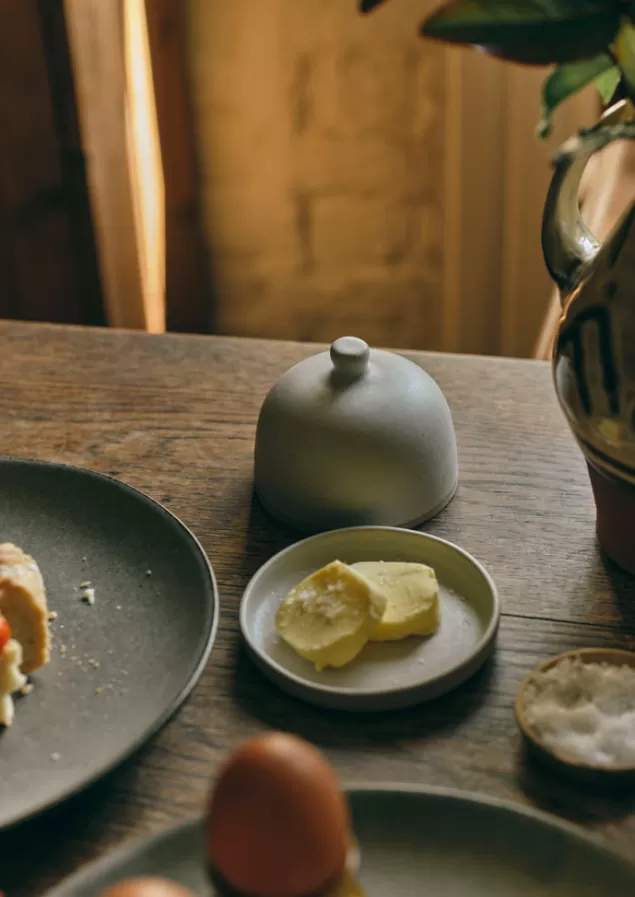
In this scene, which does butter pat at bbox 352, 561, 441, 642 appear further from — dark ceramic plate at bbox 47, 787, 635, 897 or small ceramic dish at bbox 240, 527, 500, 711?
dark ceramic plate at bbox 47, 787, 635, 897

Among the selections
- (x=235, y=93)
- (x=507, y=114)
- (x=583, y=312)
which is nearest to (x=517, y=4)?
(x=583, y=312)

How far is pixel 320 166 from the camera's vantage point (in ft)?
5.51

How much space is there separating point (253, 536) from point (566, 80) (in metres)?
0.36

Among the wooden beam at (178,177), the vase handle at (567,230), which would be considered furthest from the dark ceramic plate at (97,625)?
the wooden beam at (178,177)

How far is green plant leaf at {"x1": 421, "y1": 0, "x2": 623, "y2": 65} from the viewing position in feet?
1.53

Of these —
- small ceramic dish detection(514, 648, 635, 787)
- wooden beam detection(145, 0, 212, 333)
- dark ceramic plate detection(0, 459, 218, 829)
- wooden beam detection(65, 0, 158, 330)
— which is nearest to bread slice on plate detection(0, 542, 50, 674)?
dark ceramic plate detection(0, 459, 218, 829)

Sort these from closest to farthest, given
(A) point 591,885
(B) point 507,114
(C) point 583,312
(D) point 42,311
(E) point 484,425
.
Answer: (A) point 591,885, (C) point 583,312, (E) point 484,425, (B) point 507,114, (D) point 42,311

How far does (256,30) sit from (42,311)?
0.62 m

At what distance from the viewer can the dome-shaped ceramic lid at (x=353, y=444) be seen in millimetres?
641

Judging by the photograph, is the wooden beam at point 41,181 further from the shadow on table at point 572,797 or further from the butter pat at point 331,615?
the shadow on table at point 572,797

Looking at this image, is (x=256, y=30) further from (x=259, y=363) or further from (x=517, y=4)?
(x=517, y=4)

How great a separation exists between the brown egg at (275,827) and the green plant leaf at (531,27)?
36 cm

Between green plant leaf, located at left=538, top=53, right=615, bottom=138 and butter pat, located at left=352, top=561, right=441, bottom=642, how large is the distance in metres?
0.26

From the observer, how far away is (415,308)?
1784 millimetres
